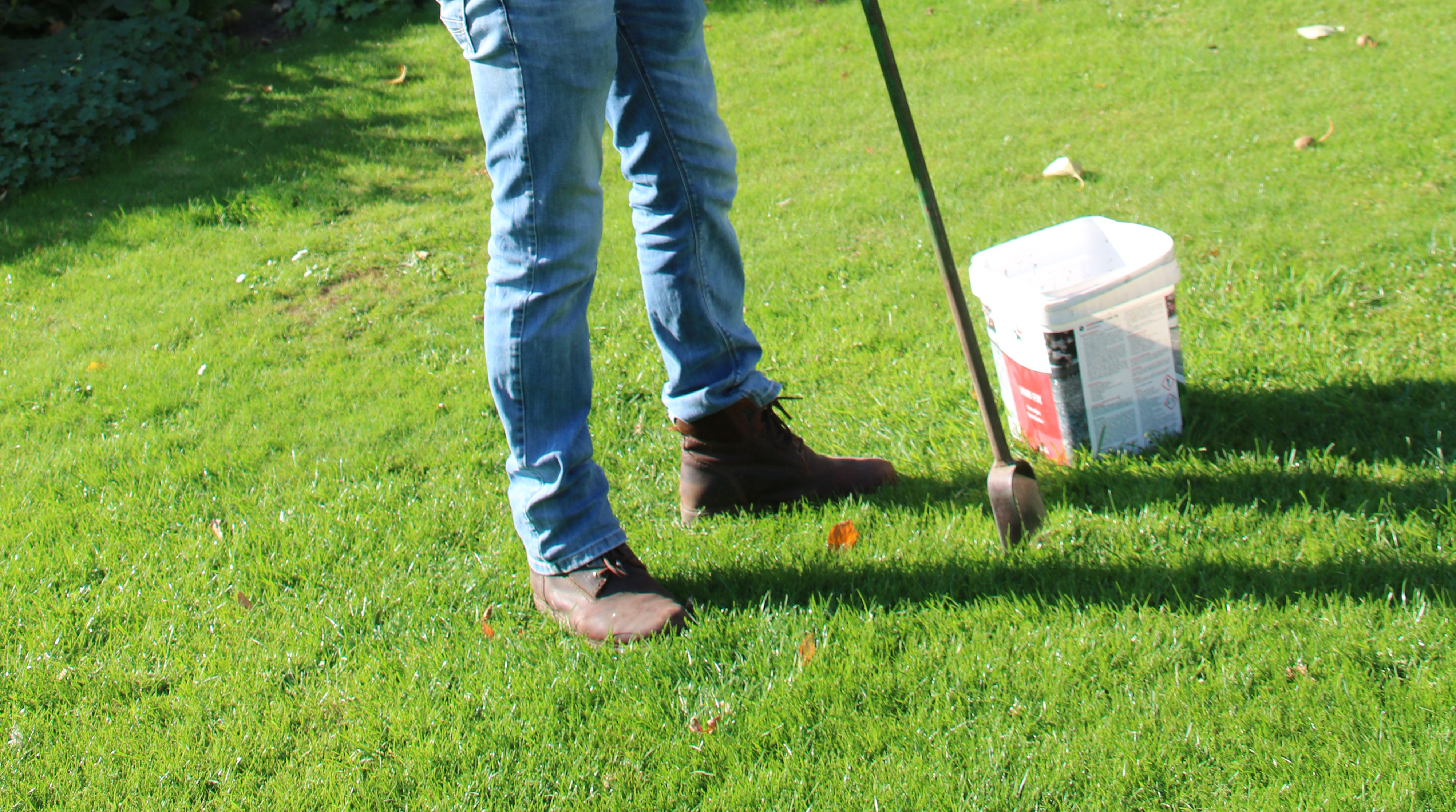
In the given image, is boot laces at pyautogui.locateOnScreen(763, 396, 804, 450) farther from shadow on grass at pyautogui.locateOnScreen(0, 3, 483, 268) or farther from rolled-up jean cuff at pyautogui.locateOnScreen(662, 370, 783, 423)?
shadow on grass at pyautogui.locateOnScreen(0, 3, 483, 268)

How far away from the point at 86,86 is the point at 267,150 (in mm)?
1221

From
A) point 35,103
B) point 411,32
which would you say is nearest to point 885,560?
point 35,103

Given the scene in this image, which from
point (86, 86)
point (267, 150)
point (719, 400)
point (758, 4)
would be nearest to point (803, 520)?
point (719, 400)

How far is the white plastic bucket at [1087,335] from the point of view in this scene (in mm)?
2615

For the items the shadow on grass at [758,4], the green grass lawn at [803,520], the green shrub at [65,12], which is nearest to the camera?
the green grass lawn at [803,520]

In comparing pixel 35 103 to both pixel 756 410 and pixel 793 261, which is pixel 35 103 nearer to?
pixel 793 261

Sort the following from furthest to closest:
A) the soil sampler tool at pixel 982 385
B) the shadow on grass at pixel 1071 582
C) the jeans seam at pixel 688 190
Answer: the jeans seam at pixel 688 190 < the soil sampler tool at pixel 982 385 < the shadow on grass at pixel 1071 582

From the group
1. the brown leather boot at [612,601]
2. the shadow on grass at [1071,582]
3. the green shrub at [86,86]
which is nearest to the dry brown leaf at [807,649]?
the shadow on grass at [1071,582]

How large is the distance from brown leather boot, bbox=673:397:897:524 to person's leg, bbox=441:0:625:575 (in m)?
0.36

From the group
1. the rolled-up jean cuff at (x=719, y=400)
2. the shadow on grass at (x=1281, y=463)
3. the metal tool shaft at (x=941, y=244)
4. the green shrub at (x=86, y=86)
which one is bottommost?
the shadow on grass at (x=1281, y=463)

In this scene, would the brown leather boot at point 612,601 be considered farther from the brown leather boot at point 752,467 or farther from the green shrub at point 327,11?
the green shrub at point 327,11

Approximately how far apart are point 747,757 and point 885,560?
0.65m

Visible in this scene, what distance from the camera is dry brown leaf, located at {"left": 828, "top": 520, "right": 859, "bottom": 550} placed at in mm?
2566

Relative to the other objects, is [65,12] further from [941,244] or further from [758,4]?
[941,244]
